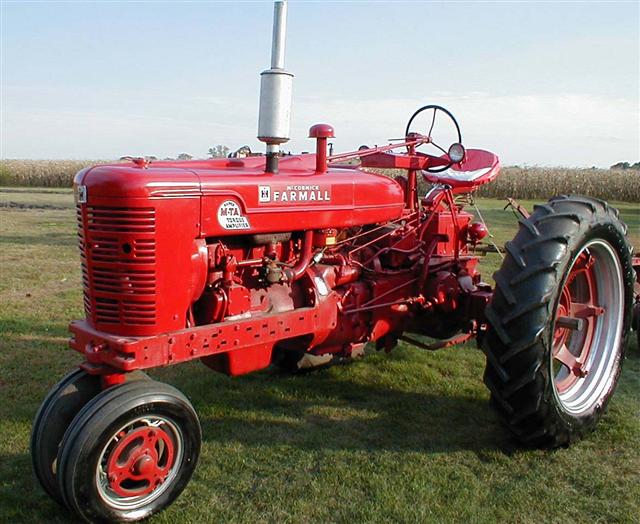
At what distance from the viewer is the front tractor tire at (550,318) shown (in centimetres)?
345

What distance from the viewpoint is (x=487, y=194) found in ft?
97.9

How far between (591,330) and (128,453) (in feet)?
9.94

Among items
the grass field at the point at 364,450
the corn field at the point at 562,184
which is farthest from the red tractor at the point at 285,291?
the corn field at the point at 562,184

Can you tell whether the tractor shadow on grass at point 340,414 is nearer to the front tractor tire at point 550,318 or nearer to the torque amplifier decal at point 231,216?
the front tractor tire at point 550,318

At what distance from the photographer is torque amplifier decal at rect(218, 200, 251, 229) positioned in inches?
124

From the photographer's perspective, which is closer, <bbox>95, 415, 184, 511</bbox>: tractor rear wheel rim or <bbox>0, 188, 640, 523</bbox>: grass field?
<bbox>95, 415, 184, 511</bbox>: tractor rear wheel rim

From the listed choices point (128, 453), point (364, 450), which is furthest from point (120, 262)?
point (364, 450)

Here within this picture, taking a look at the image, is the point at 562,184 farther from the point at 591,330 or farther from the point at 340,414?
the point at 340,414

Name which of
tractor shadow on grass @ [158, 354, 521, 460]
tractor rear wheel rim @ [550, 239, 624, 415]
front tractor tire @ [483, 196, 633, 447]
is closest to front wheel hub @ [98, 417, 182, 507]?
tractor shadow on grass @ [158, 354, 521, 460]

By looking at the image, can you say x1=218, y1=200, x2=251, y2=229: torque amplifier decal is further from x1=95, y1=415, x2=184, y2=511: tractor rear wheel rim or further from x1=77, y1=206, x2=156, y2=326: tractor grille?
x1=95, y1=415, x2=184, y2=511: tractor rear wheel rim

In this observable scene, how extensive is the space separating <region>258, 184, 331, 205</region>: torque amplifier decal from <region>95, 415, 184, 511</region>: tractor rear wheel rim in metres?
1.18

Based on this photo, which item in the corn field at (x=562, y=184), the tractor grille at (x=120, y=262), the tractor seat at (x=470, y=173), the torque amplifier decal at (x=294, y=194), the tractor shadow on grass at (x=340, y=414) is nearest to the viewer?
the tractor grille at (x=120, y=262)

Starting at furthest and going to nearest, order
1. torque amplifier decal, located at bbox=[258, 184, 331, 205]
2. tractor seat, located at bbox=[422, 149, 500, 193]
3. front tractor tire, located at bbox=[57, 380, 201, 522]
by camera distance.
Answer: tractor seat, located at bbox=[422, 149, 500, 193] < torque amplifier decal, located at bbox=[258, 184, 331, 205] < front tractor tire, located at bbox=[57, 380, 201, 522]

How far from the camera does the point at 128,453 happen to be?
295cm
